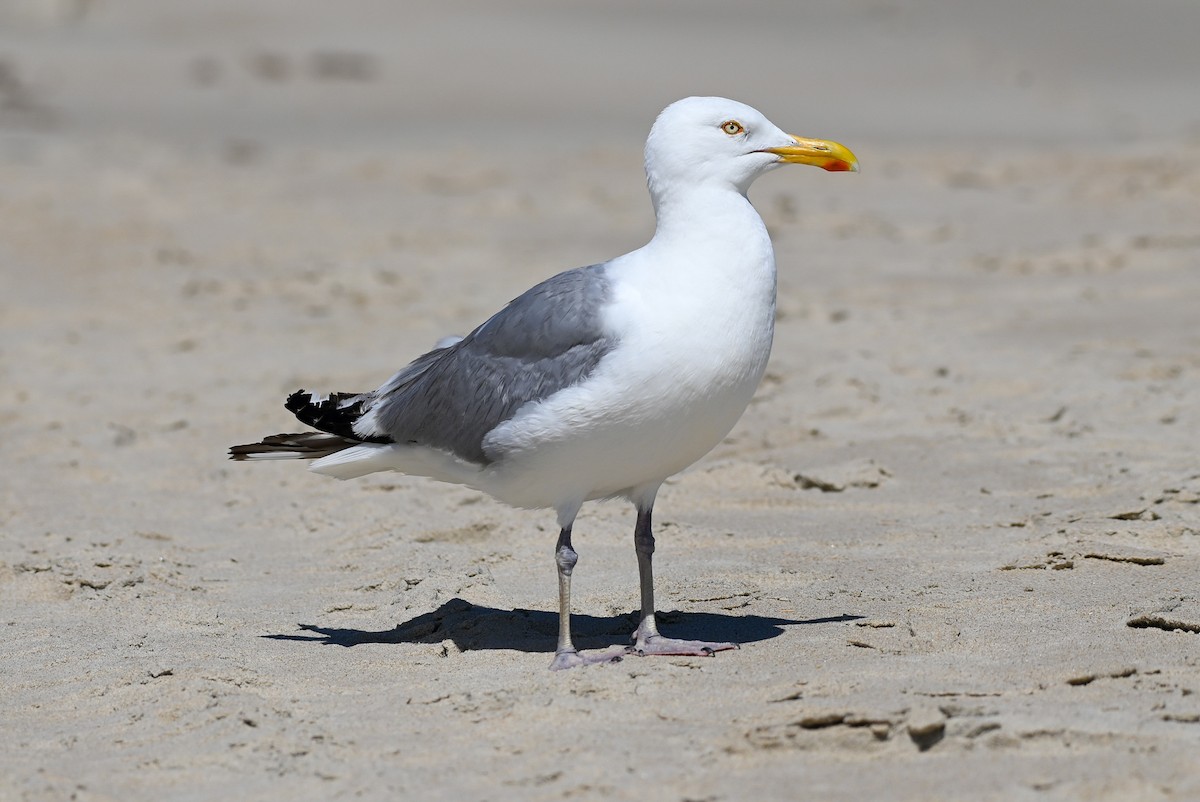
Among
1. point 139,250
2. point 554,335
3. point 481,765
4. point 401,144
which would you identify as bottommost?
point 481,765

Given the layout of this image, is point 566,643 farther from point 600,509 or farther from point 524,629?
point 600,509

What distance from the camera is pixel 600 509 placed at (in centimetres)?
649

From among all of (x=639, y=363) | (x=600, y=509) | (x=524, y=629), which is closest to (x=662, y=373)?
(x=639, y=363)

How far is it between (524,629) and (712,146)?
164 cm

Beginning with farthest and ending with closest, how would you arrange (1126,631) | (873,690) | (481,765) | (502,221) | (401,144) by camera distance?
(401,144) < (502,221) < (1126,631) < (873,690) < (481,765)

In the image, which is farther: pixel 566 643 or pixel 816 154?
pixel 816 154

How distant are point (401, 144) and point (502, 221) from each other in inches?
245

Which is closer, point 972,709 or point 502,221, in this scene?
point 972,709

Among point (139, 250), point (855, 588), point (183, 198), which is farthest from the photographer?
point (183, 198)

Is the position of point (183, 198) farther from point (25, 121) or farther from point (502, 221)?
point (25, 121)

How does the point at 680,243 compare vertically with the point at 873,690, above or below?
above

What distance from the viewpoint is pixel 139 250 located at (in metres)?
12.5

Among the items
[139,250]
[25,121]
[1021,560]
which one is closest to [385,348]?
[139,250]

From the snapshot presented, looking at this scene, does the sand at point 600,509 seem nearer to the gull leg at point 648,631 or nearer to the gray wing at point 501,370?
the gull leg at point 648,631
